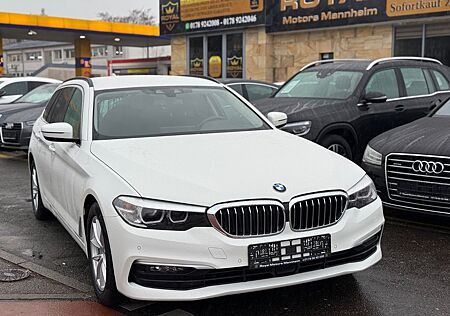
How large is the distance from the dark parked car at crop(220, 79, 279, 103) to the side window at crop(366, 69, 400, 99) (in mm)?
3274

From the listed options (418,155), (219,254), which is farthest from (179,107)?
(418,155)

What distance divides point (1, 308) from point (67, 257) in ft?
3.57

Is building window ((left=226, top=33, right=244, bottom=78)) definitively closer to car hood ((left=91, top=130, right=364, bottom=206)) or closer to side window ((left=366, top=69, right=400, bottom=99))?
side window ((left=366, top=69, right=400, bottom=99))

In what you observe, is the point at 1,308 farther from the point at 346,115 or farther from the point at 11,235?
the point at 346,115

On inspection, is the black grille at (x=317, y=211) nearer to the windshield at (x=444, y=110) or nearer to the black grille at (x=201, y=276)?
the black grille at (x=201, y=276)

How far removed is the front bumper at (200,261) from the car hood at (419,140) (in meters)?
2.28

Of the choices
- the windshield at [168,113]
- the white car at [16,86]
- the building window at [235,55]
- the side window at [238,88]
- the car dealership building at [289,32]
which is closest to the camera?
the windshield at [168,113]

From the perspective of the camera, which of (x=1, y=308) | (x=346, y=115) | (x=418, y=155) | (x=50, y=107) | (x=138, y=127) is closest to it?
(x=1, y=308)

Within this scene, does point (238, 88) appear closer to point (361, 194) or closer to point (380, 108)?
point (380, 108)

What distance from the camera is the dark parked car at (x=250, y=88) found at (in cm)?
1160

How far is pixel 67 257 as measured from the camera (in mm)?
5020

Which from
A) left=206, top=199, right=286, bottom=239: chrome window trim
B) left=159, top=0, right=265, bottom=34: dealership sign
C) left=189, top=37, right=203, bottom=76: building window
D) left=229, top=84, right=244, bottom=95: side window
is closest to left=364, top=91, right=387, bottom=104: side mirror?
left=229, top=84, right=244, bottom=95: side window

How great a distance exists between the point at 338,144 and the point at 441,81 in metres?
2.60

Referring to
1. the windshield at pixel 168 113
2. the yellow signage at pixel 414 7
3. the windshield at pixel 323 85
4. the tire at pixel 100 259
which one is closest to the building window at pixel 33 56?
the yellow signage at pixel 414 7
